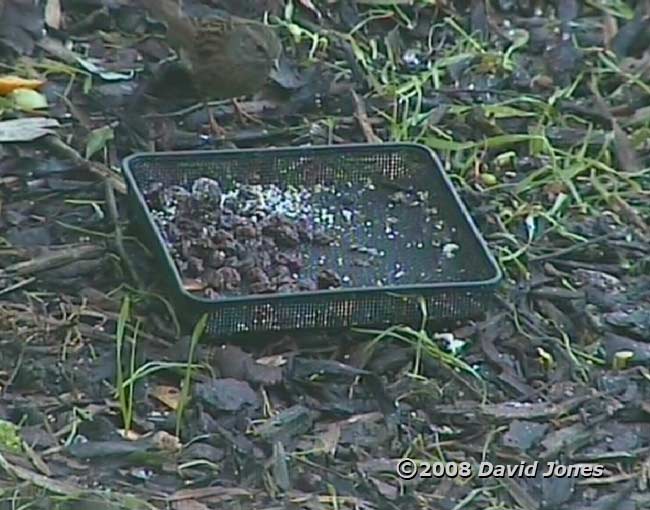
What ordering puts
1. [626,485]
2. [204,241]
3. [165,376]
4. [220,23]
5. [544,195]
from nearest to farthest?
A: [626,485]
[165,376]
[204,241]
[544,195]
[220,23]

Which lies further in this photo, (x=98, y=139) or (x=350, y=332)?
(x=98, y=139)

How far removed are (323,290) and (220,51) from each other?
1.46 m

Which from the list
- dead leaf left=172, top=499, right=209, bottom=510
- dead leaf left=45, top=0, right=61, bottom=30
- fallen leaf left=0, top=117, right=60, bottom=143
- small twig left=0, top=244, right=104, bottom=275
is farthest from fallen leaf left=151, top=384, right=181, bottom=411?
dead leaf left=45, top=0, right=61, bottom=30

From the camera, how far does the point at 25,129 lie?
15.6 ft

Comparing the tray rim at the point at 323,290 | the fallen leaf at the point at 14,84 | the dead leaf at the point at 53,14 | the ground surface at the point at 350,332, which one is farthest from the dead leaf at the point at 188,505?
the dead leaf at the point at 53,14

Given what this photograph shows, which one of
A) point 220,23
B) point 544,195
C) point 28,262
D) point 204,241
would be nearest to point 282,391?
point 204,241

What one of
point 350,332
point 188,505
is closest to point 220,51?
point 350,332

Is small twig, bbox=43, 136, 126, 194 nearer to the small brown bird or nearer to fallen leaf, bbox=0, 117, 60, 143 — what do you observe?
fallen leaf, bbox=0, 117, 60, 143

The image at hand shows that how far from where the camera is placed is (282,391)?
375 centimetres

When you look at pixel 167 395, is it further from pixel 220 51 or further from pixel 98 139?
pixel 220 51

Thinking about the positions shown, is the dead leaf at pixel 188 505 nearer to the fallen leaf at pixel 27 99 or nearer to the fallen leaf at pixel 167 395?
the fallen leaf at pixel 167 395

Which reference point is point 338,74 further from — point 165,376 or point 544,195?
point 165,376

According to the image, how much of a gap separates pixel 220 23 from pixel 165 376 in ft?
5.83

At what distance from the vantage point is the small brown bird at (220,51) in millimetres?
5004
